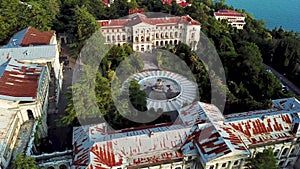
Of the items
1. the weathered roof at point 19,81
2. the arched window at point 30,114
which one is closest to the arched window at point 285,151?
the weathered roof at point 19,81

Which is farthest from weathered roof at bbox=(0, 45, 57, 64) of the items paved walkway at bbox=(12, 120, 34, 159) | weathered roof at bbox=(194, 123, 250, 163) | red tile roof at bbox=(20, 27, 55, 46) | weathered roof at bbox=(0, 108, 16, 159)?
weathered roof at bbox=(194, 123, 250, 163)

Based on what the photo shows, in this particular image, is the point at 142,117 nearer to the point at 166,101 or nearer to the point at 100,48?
the point at 166,101

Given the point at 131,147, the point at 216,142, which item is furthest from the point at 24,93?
the point at 216,142

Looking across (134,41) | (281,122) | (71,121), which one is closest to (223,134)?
(281,122)

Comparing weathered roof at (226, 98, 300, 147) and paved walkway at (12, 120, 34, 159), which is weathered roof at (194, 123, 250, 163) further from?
paved walkway at (12, 120, 34, 159)

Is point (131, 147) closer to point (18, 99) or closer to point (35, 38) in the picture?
point (18, 99)

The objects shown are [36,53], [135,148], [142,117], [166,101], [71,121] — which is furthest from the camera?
[166,101]
